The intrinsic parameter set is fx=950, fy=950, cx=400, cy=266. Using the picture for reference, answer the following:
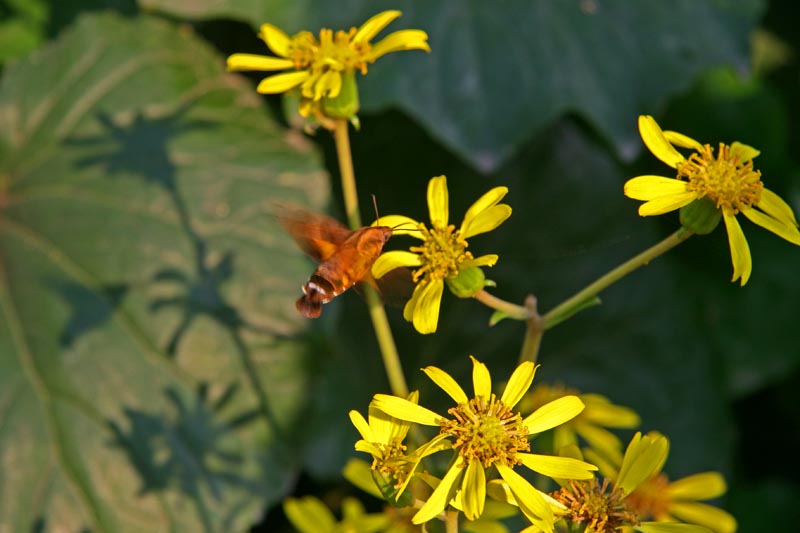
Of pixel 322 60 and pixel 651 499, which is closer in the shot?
pixel 322 60

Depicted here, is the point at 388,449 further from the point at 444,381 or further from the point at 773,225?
the point at 773,225

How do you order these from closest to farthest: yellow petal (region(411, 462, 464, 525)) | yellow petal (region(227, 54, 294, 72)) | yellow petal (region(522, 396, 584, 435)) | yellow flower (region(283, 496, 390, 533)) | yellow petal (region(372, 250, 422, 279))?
yellow petal (region(411, 462, 464, 525)) < yellow petal (region(522, 396, 584, 435)) < yellow petal (region(372, 250, 422, 279)) < yellow petal (region(227, 54, 294, 72)) < yellow flower (region(283, 496, 390, 533))

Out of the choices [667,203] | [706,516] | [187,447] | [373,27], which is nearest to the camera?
[667,203]

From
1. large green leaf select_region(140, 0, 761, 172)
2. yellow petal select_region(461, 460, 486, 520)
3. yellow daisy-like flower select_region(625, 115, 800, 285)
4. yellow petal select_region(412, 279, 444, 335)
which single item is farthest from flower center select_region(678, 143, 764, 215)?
large green leaf select_region(140, 0, 761, 172)

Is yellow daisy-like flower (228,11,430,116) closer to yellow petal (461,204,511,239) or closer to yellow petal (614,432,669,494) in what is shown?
yellow petal (461,204,511,239)

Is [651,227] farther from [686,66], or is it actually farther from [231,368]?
[231,368]

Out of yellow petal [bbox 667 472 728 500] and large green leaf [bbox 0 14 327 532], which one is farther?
large green leaf [bbox 0 14 327 532]

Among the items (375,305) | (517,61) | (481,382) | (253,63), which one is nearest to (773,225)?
(481,382)

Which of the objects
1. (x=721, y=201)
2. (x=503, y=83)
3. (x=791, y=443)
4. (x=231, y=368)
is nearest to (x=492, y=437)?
(x=721, y=201)
